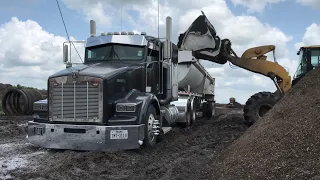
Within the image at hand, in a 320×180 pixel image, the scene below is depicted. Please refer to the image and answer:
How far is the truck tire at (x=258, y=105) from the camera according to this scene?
1248 cm

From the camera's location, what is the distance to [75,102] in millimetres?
7930

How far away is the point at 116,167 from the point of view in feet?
22.1

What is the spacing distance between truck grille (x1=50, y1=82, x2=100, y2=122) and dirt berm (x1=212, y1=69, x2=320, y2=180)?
113 inches

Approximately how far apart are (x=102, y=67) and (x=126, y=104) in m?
1.25

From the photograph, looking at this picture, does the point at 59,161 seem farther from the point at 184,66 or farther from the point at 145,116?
the point at 184,66

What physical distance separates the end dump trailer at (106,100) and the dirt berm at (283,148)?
2192mm

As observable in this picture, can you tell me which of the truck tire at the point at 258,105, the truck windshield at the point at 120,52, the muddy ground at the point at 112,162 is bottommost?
the muddy ground at the point at 112,162

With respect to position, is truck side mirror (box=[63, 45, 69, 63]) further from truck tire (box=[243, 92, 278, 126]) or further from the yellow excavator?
truck tire (box=[243, 92, 278, 126])

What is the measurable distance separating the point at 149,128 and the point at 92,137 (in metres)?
1.45

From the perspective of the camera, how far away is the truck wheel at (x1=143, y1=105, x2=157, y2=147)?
8298 mm

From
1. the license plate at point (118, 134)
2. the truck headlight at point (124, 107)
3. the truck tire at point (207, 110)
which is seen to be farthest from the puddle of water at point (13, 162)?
the truck tire at point (207, 110)

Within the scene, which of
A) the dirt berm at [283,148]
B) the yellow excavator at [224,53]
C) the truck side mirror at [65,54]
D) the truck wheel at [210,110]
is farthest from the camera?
the truck wheel at [210,110]

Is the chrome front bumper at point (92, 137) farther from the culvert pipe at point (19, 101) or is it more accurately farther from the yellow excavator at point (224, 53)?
the culvert pipe at point (19, 101)

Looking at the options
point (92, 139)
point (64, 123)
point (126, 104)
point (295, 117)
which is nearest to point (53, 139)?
point (64, 123)
